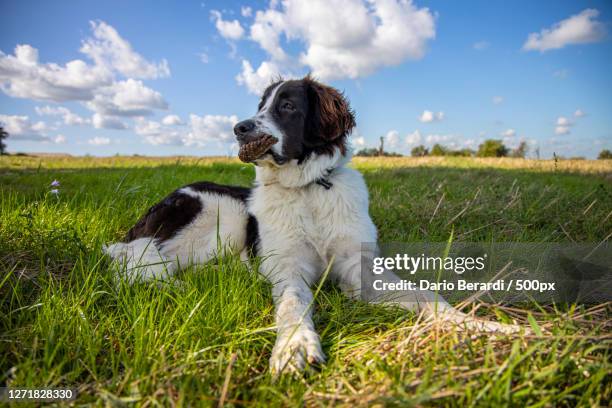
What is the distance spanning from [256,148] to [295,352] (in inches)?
68.7

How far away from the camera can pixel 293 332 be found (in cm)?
163

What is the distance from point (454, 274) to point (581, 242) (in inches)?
71.2

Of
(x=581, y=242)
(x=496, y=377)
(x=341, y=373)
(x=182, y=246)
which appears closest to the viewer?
(x=496, y=377)

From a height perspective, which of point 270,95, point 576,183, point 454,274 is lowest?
point 454,274

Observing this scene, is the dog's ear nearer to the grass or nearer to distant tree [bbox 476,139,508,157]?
the grass

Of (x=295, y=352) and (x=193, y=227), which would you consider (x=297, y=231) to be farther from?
(x=295, y=352)

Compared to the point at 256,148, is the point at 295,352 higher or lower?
lower

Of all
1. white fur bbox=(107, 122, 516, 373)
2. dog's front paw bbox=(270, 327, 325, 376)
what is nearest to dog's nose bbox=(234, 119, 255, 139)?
white fur bbox=(107, 122, 516, 373)

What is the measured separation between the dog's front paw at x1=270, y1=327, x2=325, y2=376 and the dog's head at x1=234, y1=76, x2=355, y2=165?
161cm

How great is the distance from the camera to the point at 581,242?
12.6 feet

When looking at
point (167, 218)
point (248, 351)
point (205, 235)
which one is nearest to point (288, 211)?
point (205, 235)

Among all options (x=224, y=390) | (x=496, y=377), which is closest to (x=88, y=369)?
(x=224, y=390)

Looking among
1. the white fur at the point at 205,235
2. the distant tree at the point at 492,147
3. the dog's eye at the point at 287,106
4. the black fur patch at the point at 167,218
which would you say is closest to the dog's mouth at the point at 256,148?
the dog's eye at the point at 287,106

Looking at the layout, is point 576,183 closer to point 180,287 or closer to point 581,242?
point 581,242
